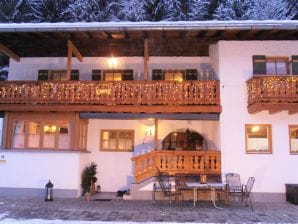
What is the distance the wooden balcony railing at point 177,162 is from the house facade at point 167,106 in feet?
0.13

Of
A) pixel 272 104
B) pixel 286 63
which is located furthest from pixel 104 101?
pixel 286 63

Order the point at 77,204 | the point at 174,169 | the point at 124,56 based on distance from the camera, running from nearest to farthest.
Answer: the point at 77,204 < the point at 174,169 < the point at 124,56

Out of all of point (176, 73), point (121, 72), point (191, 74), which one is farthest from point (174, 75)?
point (121, 72)

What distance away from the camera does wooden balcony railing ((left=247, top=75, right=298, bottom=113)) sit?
1314 centimetres

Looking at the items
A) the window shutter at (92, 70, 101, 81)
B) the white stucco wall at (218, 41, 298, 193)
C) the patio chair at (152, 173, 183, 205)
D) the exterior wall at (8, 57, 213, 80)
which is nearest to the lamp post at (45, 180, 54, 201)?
the patio chair at (152, 173, 183, 205)

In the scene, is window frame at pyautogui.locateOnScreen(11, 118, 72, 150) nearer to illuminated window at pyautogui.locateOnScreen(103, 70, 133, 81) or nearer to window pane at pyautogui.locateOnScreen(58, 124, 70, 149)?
window pane at pyautogui.locateOnScreen(58, 124, 70, 149)

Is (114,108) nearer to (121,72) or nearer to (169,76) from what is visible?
(121,72)

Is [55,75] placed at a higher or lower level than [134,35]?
lower

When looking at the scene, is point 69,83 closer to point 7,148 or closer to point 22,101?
point 22,101

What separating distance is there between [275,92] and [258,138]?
7.00 ft

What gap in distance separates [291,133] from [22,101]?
422 inches

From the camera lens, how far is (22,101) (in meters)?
14.7

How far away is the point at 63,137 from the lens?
15242 millimetres

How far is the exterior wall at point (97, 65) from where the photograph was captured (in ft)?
56.0
